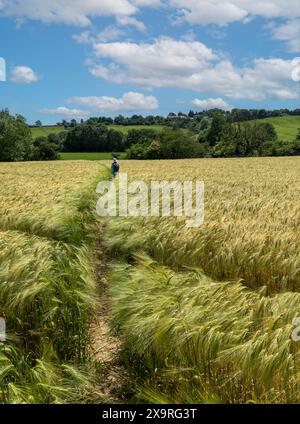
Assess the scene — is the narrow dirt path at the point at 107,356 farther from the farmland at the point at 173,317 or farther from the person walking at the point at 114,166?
the person walking at the point at 114,166

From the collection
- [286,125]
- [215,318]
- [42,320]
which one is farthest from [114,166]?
[286,125]

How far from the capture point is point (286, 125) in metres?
162

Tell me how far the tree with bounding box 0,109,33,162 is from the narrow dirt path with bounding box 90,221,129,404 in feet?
300

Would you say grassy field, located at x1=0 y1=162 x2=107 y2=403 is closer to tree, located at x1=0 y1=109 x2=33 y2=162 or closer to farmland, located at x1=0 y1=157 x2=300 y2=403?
farmland, located at x1=0 y1=157 x2=300 y2=403

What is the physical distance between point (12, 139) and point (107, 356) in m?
94.7

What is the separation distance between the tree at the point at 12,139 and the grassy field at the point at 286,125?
8388cm

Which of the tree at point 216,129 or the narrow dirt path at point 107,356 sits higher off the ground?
the tree at point 216,129

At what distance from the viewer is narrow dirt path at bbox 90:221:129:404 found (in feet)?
14.7

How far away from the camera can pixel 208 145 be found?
12425 cm

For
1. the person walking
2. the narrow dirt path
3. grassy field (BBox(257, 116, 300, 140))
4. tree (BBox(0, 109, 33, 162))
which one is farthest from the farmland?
grassy field (BBox(257, 116, 300, 140))

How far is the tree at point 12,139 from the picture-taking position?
302ft

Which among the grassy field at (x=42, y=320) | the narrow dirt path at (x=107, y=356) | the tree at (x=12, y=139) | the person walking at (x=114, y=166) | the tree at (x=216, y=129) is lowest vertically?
the narrow dirt path at (x=107, y=356)

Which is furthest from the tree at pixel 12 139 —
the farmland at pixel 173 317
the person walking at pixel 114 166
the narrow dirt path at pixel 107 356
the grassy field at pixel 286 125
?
the narrow dirt path at pixel 107 356
